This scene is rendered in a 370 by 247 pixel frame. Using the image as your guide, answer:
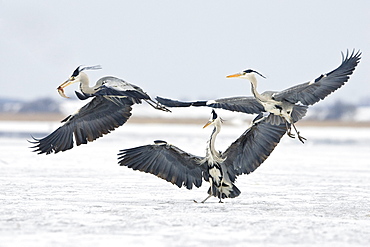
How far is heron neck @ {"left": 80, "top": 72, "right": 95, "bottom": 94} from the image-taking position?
9.12 metres

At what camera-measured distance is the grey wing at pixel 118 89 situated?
8.45m

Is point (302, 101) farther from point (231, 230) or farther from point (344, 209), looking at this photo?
point (231, 230)

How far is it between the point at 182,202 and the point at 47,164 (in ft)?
20.1

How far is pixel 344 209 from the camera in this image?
8.16 meters

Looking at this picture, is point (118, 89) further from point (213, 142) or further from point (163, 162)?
point (213, 142)

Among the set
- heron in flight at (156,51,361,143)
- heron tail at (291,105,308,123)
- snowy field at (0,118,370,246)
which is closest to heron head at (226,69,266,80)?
heron in flight at (156,51,361,143)

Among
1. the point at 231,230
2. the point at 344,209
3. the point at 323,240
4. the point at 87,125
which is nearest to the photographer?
the point at 323,240

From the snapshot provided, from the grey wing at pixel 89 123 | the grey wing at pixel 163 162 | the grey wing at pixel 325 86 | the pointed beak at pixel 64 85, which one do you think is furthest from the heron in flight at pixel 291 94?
the pointed beak at pixel 64 85

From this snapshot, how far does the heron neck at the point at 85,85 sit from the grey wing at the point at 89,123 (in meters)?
0.43

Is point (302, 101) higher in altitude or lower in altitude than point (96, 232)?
higher

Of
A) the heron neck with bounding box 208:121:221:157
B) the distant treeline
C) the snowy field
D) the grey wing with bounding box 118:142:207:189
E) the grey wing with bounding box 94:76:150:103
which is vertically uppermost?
the distant treeline

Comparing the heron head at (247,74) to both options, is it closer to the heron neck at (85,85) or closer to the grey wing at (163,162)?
the grey wing at (163,162)

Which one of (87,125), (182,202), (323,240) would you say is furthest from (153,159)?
(323,240)

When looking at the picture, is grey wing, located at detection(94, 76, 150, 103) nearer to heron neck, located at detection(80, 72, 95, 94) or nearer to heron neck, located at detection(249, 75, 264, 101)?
heron neck, located at detection(80, 72, 95, 94)
